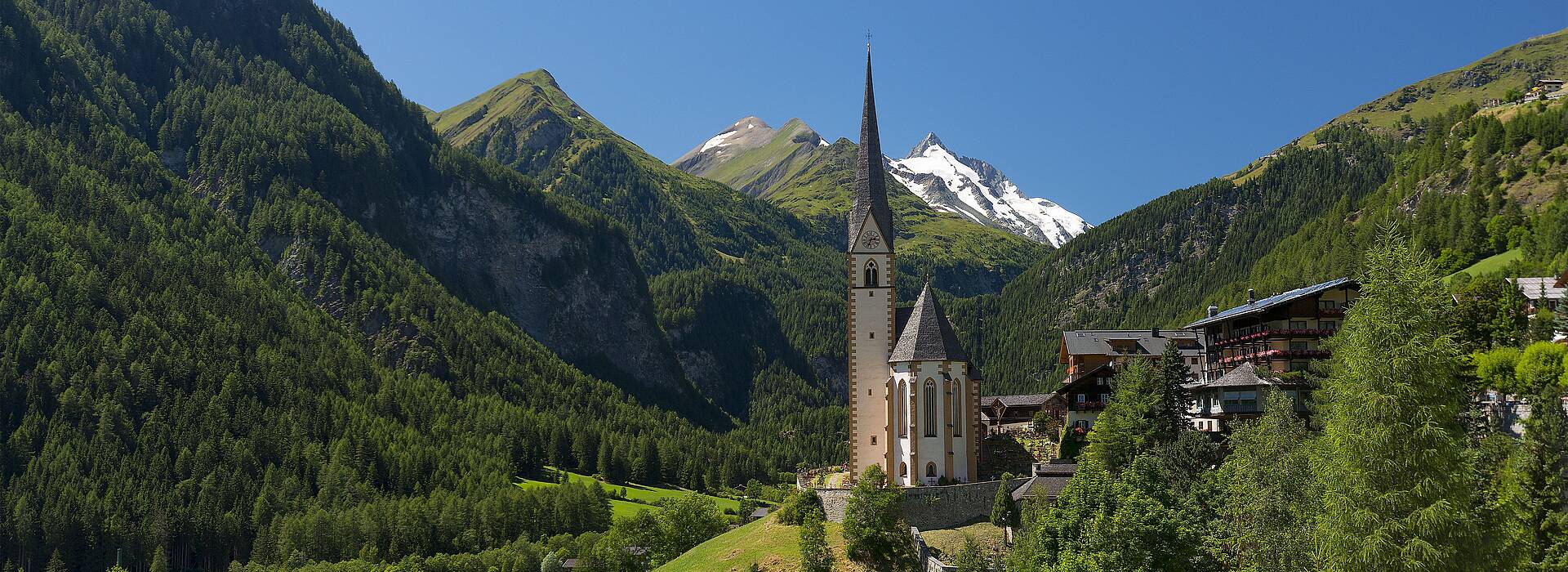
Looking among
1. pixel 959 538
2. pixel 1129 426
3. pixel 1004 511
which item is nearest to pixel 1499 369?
pixel 1129 426

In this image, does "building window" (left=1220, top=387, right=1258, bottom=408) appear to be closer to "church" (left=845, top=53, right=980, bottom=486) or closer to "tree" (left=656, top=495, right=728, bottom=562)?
"church" (left=845, top=53, right=980, bottom=486)

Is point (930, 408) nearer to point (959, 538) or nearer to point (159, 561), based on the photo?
point (959, 538)

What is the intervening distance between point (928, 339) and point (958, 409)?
5483 mm

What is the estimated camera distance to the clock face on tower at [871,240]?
98750 mm

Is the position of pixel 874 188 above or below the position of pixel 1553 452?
above

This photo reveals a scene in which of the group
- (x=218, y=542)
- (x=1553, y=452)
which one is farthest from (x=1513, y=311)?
(x=218, y=542)

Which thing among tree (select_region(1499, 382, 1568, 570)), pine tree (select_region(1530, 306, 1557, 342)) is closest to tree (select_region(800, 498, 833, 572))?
tree (select_region(1499, 382, 1568, 570))

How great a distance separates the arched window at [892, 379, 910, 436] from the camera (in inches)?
3526

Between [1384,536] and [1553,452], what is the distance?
22.7 m

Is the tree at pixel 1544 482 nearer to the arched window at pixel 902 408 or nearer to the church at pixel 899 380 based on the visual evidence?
the church at pixel 899 380

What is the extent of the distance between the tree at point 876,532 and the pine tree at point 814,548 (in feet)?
4.50

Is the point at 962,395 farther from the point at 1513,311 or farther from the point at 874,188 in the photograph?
the point at 1513,311

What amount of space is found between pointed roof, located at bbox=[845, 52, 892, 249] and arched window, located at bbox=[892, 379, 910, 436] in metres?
13.6

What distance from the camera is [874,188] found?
102375mm
